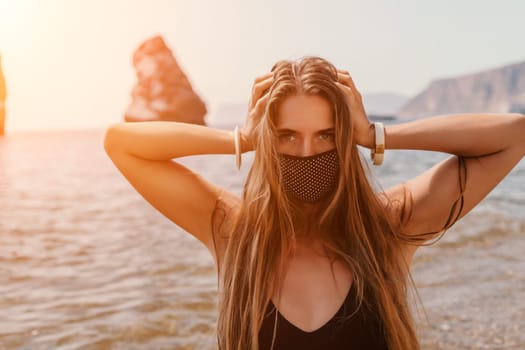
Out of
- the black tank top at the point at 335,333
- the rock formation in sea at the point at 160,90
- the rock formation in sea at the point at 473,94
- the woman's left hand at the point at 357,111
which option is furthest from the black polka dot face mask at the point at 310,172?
the rock formation in sea at the point at 473,94

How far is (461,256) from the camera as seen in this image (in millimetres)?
7027

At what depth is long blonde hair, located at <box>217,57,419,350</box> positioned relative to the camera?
231cm

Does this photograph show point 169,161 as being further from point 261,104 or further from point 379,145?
point 379,145

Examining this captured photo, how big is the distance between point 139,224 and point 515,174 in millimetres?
9331

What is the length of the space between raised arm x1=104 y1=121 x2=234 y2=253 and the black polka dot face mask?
27 centimetres

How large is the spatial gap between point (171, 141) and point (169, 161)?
0.42 ft

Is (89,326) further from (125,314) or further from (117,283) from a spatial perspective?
(117,283)

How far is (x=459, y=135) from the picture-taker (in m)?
2.49

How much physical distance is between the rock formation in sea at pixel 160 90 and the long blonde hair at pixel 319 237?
7870 cm

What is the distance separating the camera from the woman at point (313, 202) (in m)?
2.30

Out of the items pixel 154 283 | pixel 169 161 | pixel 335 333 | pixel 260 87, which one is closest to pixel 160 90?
pixel 154 283

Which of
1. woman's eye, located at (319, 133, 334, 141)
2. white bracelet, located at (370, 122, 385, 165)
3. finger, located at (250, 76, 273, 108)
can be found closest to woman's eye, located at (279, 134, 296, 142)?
woman's eye, located at (319, 133, 334, 141)

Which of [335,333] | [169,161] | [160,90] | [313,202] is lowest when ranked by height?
[160,90]

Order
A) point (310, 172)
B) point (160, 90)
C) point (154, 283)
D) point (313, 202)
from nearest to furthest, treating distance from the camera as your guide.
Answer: point (310, 172) < point (313, 202) < point (154, 283) < point (160, 90)
